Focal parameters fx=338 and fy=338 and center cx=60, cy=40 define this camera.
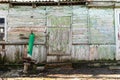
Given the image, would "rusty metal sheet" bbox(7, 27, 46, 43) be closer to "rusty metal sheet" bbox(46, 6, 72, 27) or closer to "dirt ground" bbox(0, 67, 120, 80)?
"rusty metal sheet" bbox(46, 6, 72, 27)

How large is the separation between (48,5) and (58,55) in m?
3.05

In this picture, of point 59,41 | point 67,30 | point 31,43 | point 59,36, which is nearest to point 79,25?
point 67,30

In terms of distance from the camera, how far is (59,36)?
2009 centimetres

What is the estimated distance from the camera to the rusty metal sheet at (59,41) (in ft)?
65.7

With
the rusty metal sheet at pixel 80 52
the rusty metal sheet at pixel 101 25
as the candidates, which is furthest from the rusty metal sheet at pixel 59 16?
the rusty metal sheet at pixel 80 52

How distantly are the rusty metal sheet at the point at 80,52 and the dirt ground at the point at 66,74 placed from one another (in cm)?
84

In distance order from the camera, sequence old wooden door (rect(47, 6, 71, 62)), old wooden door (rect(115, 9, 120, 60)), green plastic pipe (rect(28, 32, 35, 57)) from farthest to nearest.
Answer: old wooden door (rect(47, 6, 71, 62)), old wooden door (rect(115, 9, 120, 60)), green plastic pipe (rect(28, 32, 35, 57))

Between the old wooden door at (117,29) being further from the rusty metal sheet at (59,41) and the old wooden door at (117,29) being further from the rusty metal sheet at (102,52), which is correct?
the rusty metal sheet at (59,41)

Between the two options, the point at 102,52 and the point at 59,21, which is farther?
the point at 59,21

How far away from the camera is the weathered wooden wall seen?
65.4 ft

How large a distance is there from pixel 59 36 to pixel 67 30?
0.59 meters

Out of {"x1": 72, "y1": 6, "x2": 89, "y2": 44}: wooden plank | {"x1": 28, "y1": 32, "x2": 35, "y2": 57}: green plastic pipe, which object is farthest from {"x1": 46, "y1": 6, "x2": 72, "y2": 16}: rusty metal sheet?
{"x1": 28, "y1": 32, "x2": 35, "y2": 57}: green plastic pipe

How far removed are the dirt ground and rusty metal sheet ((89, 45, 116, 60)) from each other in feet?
3.16

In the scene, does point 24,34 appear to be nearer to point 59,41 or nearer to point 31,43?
point 31,43
